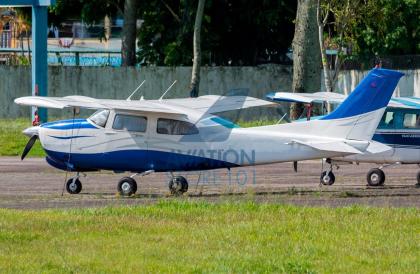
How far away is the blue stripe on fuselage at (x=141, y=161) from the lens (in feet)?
70.7

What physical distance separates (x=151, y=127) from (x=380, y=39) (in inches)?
1001

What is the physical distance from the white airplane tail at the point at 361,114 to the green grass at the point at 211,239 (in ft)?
12.0

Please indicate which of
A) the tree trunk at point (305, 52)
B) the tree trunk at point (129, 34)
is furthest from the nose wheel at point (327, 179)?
the tree trunk at point (129, 34)

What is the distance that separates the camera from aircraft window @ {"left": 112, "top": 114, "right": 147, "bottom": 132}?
21688mm

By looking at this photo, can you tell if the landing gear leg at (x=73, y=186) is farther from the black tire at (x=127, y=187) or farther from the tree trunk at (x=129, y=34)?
the tree trunk at (x=129, y=34)

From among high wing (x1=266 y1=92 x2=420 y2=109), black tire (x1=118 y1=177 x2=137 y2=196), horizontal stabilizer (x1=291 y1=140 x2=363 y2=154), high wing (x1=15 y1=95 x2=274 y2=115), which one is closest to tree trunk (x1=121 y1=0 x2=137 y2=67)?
high wing (x1=266 y1=92 x2=420 y2=109)

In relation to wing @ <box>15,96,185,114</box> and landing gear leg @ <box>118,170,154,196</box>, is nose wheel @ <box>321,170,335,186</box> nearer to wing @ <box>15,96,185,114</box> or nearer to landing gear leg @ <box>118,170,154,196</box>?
wing @ <box>15,96,185,114</box>

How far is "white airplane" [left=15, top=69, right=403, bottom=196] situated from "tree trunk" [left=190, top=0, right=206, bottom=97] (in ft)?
61.1

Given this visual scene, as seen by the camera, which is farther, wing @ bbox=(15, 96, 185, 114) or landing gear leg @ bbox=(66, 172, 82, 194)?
landing gear leg @ bbox=(66, 172, 82, 194)

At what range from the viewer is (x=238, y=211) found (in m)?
17.2

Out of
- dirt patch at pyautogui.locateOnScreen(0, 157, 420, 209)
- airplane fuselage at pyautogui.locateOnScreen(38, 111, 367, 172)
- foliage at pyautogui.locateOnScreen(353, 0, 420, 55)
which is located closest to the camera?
dirt patch at pyautogui.locateOnScreen(0, 157, 420, 209)

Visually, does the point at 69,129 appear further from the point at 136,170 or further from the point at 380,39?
the point at 380,39

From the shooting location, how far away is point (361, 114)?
21109 millimetres

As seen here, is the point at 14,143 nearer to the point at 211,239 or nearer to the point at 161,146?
the point at 161,146
